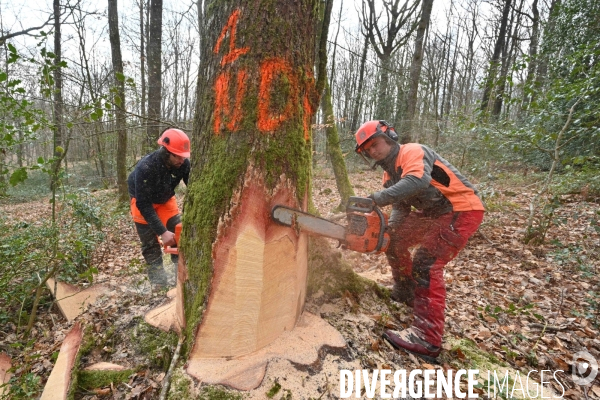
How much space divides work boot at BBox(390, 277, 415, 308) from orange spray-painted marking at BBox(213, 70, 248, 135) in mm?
2094

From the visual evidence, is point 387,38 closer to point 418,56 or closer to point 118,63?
point 418,56

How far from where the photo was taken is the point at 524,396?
1954 mm

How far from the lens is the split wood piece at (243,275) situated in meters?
1.65

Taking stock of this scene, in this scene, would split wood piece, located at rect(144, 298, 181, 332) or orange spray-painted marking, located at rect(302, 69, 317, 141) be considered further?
split wood piece, located at rect(144, 298, 181, 332)

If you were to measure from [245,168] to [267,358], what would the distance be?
40.4 inches

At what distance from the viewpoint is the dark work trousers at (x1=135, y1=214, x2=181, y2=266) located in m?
3.55

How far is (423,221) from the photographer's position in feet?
9.34

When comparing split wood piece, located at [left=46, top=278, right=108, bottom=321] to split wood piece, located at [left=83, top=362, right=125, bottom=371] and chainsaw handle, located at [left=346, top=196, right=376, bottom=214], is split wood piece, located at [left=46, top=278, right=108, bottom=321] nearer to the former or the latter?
split wood piece, located at [left=83, top=362, right=125, bottom=371]

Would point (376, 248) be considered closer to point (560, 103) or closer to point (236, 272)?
point (236, 272)

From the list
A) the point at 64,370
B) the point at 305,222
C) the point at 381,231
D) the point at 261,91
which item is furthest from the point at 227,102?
the point at 64,370

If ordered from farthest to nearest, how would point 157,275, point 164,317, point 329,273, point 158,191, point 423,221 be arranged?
point 157,275 → point 158,191 → point 423,221 → point 329,273 → point 164,317

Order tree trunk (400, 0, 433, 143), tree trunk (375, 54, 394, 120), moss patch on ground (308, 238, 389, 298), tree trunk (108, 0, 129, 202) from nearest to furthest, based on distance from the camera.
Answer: moss patch on ground (308, 238, 389, 298)
tree trunk (108, 0, 129, 202)
tree trunk (400, 0, 433, 143)
tree trunk (375, 54, 394, 120)

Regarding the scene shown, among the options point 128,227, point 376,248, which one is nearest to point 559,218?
point 376,248

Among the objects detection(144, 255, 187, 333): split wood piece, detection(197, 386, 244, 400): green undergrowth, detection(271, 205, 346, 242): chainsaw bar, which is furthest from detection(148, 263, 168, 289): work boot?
detection(271, 205, 346, 242): chainsaw bar
